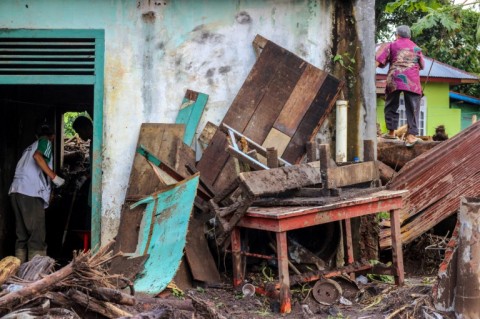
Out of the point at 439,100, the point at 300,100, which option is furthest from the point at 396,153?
the point at 439,100

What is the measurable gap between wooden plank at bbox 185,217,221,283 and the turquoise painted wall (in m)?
15.5

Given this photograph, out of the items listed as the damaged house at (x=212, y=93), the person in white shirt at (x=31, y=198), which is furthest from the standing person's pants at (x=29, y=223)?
the damaged house at (x=212, y=93)

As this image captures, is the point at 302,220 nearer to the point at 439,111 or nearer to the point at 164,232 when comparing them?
the point at 164,232

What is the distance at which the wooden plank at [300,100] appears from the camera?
24.5 feet

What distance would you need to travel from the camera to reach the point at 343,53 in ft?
24.8

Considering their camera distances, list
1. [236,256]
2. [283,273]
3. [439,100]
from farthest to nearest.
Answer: [439,100]
[236,256]
[283,273]

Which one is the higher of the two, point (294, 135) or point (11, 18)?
point (11, 18)

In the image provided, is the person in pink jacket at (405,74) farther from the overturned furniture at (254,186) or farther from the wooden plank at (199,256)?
the wooden plank at (199,256)

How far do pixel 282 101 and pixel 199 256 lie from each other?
6.72ft

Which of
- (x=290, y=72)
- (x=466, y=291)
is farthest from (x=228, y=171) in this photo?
(x=466, y=291)

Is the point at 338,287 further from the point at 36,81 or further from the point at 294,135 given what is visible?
the point at 36,81

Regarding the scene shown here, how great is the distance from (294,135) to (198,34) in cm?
162

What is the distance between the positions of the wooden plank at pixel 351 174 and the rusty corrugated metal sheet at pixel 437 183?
47.7 inches

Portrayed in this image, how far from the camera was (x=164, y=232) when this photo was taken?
6.35m
